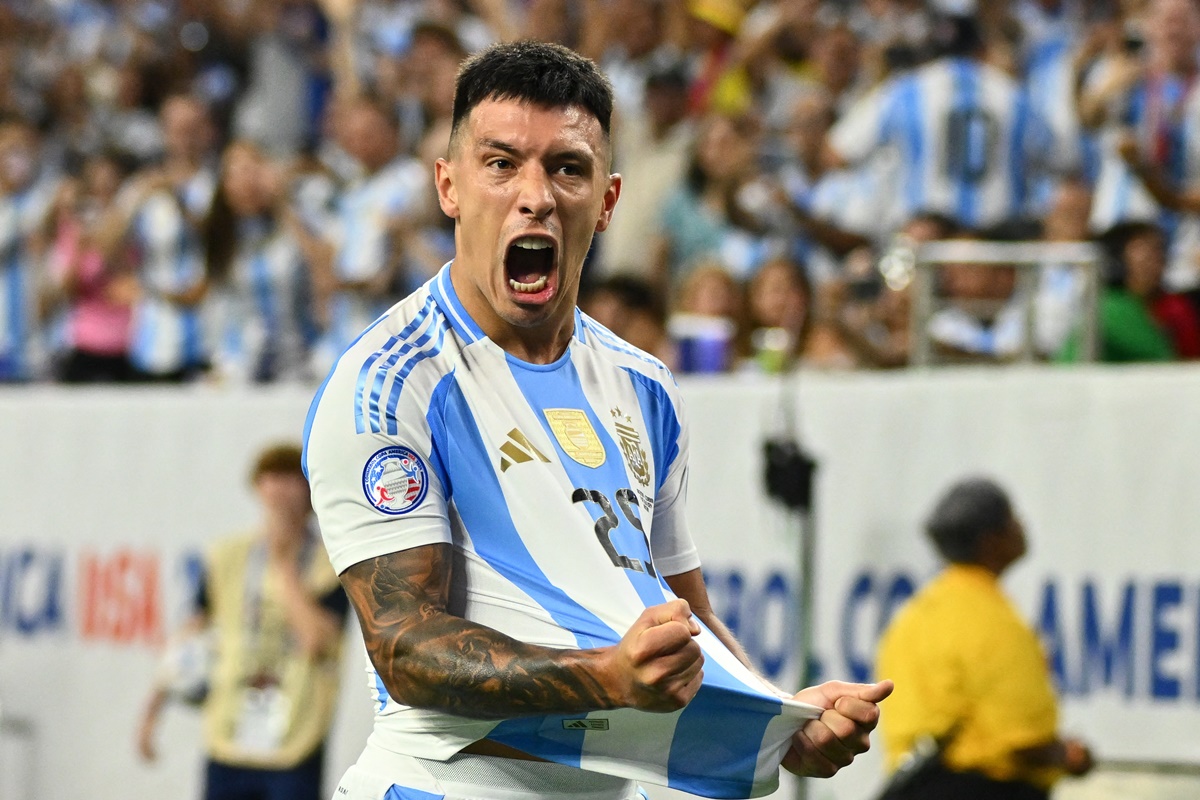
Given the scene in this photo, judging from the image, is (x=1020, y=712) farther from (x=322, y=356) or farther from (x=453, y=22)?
(x=453, y=22)

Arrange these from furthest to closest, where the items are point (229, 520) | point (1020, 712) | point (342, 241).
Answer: point (342, 241) → point (229, 520) → point (1020, 712)

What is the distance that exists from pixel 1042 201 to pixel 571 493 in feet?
18.2

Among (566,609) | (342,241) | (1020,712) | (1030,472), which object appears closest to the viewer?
(566,609)

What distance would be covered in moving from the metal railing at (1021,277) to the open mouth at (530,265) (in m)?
3.96

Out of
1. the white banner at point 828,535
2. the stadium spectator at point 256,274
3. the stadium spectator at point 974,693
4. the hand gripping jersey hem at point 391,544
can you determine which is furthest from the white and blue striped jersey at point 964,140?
the hand gripping jersey hem at point 391,544

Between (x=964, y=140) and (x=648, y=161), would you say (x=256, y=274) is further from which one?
(x=964, y=140)

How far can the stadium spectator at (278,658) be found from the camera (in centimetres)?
811

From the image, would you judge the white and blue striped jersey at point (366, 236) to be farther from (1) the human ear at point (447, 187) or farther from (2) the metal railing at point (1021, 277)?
(1) the human ear at point (447, 187)

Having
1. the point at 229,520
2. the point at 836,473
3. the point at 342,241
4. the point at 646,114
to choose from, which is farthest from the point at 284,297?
the point at 836,473

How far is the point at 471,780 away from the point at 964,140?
5.78 m

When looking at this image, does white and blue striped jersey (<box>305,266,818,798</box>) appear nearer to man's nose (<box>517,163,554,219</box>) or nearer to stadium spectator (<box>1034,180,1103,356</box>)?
man's nose (<box>517,163,554,219</box>)

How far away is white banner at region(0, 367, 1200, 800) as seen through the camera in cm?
647

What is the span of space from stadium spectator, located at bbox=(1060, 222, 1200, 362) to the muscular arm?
4698 millimetres

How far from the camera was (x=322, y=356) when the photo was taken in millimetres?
9250
